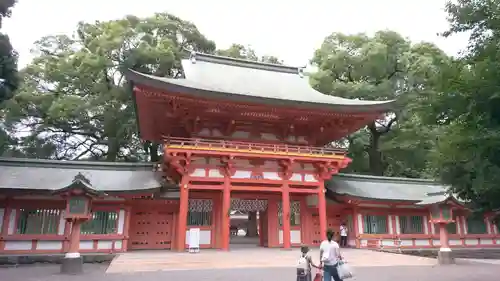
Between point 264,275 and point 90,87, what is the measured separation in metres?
25.6

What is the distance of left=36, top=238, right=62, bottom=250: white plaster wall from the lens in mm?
15109

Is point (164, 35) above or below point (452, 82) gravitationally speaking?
above

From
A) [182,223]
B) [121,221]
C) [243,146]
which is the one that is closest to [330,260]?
[182,223]

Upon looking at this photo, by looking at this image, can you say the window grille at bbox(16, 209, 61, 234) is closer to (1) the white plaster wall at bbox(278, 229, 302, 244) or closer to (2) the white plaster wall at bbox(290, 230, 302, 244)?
(1) the white plaster wall at bbox(278, 229, 302, 244)

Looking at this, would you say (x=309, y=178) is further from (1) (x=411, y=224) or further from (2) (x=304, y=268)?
(2) (x=304, y=268)

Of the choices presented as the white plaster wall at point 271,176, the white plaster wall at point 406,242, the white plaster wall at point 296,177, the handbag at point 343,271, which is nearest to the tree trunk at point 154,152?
the white plaster wall at point 271,176

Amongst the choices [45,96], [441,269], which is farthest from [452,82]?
[45,96]

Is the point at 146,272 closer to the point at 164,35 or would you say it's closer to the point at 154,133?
the point at 154,133

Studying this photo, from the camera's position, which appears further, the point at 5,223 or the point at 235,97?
the point at 235,97

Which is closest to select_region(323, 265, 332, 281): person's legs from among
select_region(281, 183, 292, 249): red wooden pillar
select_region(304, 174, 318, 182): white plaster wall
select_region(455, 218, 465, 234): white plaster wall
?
select_region(281, 183, 292, 249): red wooden pillar

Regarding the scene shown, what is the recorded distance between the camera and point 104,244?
1576 cm

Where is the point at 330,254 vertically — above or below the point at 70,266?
above

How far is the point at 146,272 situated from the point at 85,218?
10.9 ft

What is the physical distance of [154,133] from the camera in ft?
68.6
